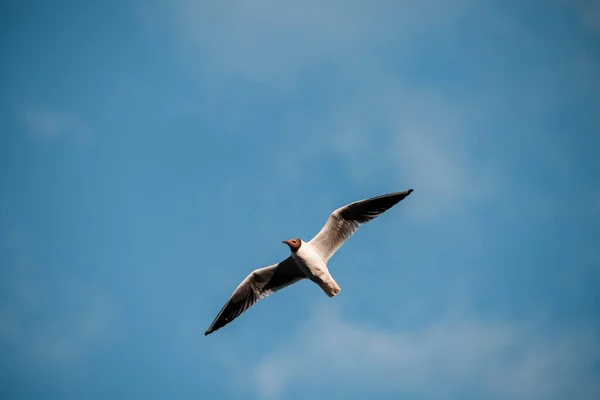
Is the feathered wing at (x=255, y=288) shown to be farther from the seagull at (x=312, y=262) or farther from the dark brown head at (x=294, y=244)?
the dark brown head at (x=294, y=244)

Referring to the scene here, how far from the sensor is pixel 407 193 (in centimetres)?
2139

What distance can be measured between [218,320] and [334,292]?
13.1 feet

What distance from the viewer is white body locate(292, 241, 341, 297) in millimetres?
21281

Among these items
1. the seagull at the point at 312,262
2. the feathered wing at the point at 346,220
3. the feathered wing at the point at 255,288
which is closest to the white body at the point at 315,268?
the seagull at the point at 312,262

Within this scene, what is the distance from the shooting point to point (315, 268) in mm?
21266

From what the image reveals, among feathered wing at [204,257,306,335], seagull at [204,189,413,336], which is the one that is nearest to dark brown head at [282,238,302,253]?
seagull at [204,189,413,336]

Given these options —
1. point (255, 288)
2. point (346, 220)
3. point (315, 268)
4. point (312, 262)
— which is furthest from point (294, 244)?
point (255, 288)

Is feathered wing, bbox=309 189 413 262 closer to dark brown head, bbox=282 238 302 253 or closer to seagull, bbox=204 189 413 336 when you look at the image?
seagull, bbox=204 189 413 336

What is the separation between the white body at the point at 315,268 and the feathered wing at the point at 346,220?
0.44 metres

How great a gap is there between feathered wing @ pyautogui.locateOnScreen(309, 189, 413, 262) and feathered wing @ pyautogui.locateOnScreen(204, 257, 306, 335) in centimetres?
119

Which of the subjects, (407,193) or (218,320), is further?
(218,320)

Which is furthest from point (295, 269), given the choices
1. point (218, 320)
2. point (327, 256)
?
point (218, 320)

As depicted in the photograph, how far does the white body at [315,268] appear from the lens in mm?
21281

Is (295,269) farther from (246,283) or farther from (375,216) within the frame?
(375,216)
